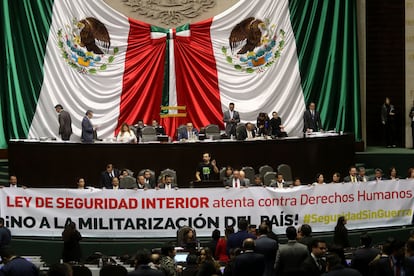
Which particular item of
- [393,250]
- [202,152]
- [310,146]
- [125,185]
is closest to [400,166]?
[310,146]

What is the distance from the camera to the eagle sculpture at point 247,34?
3369 cm

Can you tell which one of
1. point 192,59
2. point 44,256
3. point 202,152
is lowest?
point 44,256

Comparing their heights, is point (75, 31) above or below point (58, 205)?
above

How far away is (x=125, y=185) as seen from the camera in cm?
2573

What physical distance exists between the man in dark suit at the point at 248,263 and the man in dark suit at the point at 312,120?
15162 millimetres

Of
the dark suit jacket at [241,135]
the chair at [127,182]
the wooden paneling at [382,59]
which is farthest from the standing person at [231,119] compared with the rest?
the wooden paneling at [382,59]

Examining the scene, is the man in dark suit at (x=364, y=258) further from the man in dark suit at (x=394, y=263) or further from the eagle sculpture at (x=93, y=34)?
the eagle sculpture at (x=93, y=34)

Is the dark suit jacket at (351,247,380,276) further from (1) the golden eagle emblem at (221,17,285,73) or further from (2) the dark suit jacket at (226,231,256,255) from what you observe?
(1) the golden eagle emblem at (221,17,285,73)

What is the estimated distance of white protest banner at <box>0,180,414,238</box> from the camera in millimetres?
23578

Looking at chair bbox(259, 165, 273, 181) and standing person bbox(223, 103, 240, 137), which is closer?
chair bbox(259, 165, 273, 181)

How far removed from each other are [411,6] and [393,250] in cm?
2022

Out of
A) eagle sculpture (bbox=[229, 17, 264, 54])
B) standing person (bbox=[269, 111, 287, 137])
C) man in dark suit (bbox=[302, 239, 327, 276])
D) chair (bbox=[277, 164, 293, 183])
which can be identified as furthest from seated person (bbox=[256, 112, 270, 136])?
man in dark suit (bbox=[302, 239, 327, 276])

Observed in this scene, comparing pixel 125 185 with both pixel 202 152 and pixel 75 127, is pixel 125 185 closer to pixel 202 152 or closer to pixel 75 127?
pixel 202 152

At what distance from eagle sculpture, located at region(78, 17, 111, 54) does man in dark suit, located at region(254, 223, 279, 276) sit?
54.7 feet
